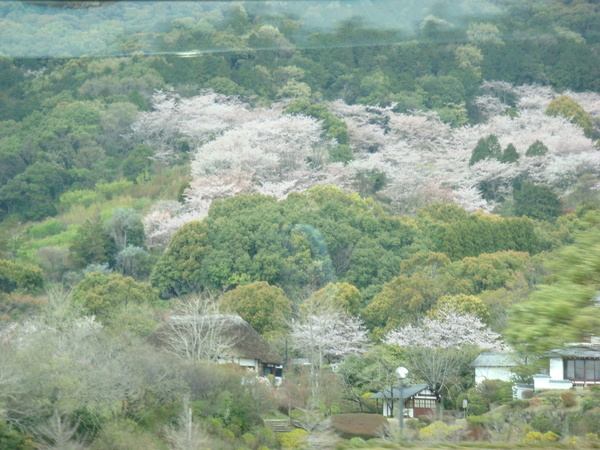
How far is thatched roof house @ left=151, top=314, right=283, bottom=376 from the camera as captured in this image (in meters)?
21.3

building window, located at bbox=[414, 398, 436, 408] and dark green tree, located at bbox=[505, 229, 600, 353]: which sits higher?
dark green tree, located at bbox=[505, 229, 600, 353]

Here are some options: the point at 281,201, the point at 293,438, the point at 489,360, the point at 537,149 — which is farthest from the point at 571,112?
the point at 293,438

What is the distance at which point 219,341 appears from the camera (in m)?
21.6

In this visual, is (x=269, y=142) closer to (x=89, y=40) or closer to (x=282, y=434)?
(x=89, y=40)

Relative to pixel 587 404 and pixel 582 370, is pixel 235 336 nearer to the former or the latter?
pixel 582 370

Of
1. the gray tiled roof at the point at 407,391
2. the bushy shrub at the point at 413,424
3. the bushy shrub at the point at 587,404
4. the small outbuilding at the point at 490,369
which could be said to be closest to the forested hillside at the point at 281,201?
Result: the gray tiled roof at the point at 407,391

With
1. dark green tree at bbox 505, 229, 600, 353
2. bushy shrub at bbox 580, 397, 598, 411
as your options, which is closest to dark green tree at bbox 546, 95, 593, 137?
bushy shrub at bbox 580, 397, 598, 411

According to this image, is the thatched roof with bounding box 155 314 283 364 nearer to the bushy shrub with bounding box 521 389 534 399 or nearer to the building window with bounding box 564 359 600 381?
the bushy shrub with bounding box 521 389 534 399

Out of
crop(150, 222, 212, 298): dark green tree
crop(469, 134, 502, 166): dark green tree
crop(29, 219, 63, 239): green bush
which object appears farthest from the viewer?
crop(469, 134, 502, 166): dark green tree

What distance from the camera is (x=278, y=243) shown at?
98.0 feet

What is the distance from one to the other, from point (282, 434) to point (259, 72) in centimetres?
3678

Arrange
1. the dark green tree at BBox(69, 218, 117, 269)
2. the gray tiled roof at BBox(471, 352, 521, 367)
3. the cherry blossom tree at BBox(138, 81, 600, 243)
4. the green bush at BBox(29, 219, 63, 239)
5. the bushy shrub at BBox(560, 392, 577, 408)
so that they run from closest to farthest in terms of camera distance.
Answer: the bushy shrub at BBox(560, 392, 577, 408) < the gray tiled roof at BBox(471, 352, 521, 367) < the dark green tree at BBox(69, 218, 117, 269) < the green bush at BBox(29, 219, 63, 239) < the cherry blossom tree at BBox(138, 81, 600, 243)

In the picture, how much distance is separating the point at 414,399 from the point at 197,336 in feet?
→ 18.8

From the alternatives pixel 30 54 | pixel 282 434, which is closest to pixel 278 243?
pixel 282 434
